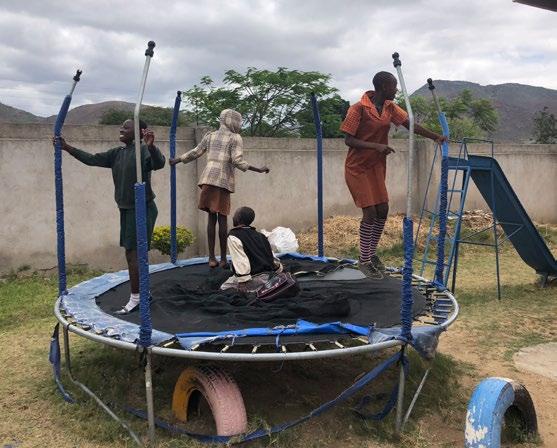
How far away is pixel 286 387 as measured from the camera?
3.67 metres

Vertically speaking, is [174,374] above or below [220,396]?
below

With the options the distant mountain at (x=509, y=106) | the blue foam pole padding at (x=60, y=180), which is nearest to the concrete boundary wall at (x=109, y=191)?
the blue foam pole padding at (x=60, y=180)

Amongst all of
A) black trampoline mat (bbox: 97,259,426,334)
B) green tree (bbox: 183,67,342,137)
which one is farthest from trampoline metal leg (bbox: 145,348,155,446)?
green tree (bbox: 183,67,342,137)

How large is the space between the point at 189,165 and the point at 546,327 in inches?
201

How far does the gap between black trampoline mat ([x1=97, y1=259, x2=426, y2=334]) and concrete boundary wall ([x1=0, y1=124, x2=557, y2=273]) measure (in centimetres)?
310

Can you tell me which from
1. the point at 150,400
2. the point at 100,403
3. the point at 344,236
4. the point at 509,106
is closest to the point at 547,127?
the point at 344,236

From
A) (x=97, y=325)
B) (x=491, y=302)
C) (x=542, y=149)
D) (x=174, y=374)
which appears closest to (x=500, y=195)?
(x=491, y=302)

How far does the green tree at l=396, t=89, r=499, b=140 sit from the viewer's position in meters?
22.2

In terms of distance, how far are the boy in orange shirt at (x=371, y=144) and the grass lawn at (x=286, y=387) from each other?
113 cm

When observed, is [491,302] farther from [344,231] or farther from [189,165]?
[189,165]

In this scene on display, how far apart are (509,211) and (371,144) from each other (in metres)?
3.21

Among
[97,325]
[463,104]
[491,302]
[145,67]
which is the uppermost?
[463,104]

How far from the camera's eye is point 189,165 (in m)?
8.07

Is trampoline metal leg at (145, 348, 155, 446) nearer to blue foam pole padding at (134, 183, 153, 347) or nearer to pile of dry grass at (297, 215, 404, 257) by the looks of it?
blue foam pole padding at (134, 183, 153, 347)
